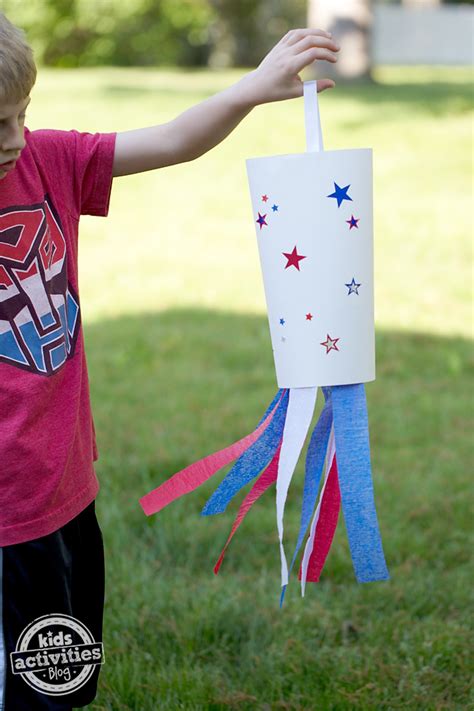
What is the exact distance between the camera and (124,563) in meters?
2.76

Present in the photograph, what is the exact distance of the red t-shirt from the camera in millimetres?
1695

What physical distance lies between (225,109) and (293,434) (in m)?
0.59

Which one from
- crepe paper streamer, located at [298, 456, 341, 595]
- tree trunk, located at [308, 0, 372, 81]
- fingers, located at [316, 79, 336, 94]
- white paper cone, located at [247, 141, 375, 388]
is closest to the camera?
white paper cone, located at [247, 141, 375, 388]

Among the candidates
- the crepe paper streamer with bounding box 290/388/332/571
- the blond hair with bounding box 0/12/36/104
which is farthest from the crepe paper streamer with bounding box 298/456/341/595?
the blond hair with bounding box 0/12/36/104

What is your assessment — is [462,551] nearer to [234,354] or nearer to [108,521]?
[108,521]

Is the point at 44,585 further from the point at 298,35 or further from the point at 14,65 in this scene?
the point at 298,35

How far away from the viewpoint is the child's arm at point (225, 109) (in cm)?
174

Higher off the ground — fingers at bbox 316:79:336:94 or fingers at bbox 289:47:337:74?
fingers at bbox 289:47:337:74

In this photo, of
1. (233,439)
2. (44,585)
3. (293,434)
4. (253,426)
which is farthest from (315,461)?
(253,426)

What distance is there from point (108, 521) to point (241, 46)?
71.0 ft

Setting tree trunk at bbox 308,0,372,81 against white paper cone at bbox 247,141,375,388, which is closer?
white paper cone at bbox 247,141,375,388

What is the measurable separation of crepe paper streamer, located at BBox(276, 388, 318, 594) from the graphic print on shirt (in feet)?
1.34

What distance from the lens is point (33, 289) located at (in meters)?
1.72

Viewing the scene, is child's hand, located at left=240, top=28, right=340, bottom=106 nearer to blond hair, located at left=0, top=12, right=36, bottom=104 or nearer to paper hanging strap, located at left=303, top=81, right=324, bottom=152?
paper hanging strap, located at left=303, top=81, right=324, bottom=152
